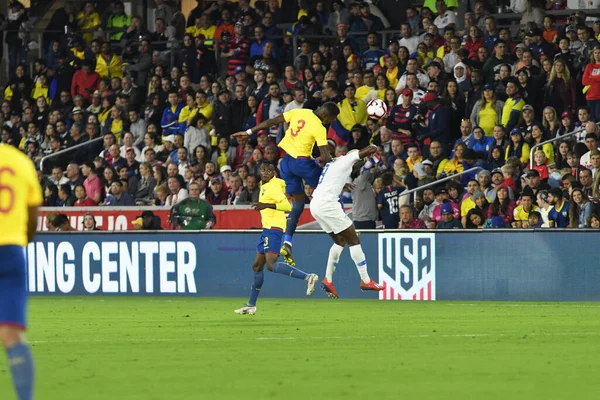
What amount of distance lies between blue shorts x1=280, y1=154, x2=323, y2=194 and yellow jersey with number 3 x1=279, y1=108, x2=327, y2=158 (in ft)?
0.33

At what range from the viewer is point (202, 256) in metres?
23.6

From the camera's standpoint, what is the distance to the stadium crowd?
76.4 feet

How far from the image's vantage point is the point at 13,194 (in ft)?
23.2

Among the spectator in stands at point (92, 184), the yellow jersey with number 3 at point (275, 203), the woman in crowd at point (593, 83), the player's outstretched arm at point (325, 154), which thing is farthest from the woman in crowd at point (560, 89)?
the spectator in stands at point (92, 184)

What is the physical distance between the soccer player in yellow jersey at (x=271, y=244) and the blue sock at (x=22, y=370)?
9.54m

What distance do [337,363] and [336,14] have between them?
64.7 ft

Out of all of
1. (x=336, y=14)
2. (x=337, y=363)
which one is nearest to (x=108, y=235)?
(x=336, y=14)

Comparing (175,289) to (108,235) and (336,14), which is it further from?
(336,14)

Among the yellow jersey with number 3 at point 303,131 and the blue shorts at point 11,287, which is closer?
the blue shorts at point 11,287

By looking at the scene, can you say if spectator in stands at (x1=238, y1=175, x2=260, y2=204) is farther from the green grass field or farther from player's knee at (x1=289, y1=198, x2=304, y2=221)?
player's knee at (x1=289, y1=198, x2=304, y2=221)

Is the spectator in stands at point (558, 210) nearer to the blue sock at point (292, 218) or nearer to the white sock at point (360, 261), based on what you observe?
the white sock at point (360, 261)

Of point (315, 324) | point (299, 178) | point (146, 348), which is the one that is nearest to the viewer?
point (146, 348)

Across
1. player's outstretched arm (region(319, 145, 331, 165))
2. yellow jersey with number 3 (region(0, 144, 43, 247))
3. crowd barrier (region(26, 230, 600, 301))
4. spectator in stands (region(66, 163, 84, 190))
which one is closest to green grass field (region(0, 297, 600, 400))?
yellow jersey with number 3 (region(0, 144, 43, 247))

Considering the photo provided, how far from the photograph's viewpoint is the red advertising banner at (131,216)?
25406 millimetres
